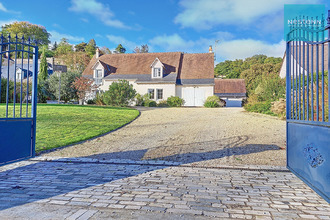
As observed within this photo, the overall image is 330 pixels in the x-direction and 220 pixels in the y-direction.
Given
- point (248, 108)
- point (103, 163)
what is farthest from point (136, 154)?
point (248, 108)

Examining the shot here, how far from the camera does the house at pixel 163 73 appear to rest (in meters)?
26.8

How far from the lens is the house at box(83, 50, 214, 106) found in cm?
2680

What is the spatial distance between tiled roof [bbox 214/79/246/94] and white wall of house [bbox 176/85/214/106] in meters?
9.53

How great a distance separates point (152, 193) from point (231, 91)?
33298mm

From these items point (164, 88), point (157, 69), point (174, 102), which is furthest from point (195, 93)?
point (157, 69)

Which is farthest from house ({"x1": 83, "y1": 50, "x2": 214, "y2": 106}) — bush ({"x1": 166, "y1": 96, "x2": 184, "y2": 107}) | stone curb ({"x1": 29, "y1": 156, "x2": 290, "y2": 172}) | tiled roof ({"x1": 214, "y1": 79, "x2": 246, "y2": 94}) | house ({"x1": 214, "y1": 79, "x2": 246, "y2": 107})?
stone curb ({"x1": 29, "y1": 156, "x2": 290, "y2": 172})

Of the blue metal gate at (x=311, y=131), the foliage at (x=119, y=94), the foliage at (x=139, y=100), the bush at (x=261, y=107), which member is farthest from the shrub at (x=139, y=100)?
the blue metal gate at (x=311, y=131)

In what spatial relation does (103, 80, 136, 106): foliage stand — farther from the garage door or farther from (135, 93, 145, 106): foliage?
the garage door

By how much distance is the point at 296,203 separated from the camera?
323cm

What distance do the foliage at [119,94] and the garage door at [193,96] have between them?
8974 mm

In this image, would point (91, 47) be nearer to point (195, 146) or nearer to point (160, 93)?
point (160, 93)

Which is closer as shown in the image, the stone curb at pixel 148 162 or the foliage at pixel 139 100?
the stone curb at pixel 148 162

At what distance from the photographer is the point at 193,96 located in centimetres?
2677

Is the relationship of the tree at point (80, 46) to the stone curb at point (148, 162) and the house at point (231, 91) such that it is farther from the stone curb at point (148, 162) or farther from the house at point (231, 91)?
the stone curb at point (148, 162)
